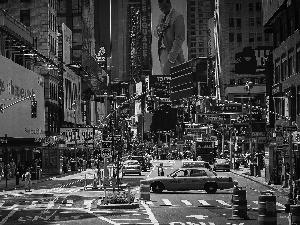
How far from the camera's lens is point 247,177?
74938mm

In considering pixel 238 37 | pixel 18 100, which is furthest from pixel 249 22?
pixel 18 100

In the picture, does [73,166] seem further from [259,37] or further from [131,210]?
[259,37]

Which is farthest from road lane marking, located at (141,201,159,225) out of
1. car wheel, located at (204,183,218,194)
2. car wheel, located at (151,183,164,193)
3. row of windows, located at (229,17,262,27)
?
row of windows, located at (229,17,262,27)

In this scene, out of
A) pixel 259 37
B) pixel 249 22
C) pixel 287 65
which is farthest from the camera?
pixel 259 37

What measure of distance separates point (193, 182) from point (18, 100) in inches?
1644

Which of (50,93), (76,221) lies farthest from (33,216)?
(50,93)

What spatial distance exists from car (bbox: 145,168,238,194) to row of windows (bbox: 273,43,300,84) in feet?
89.7

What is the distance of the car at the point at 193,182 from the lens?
4819 cm

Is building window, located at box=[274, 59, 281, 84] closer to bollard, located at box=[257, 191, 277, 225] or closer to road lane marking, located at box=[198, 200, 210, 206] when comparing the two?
road lane marking, located at box=[198, 200, 210, 206]

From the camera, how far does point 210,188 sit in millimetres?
48312

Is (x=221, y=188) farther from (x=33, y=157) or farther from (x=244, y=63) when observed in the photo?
(x=244, y=63)

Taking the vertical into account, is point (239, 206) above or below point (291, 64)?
below

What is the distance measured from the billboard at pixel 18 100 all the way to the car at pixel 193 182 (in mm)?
35404

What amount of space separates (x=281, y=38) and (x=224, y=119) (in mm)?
10626
